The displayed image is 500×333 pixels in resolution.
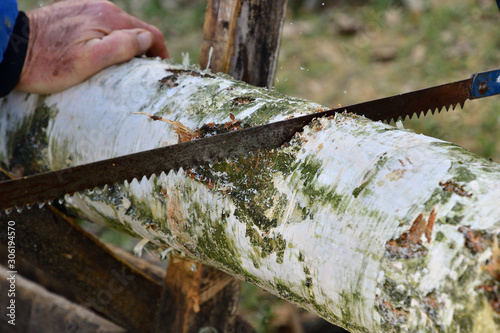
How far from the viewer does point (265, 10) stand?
6.43 feet

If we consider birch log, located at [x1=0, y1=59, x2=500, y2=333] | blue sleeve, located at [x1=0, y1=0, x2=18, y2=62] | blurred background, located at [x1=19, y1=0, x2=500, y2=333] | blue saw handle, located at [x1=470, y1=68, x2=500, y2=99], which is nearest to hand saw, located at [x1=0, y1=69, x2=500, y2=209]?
birch log, located at [x1=0, y1=59, x2=500, y2=333]

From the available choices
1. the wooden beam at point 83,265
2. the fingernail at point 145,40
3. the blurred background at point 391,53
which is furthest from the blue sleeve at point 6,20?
the blurred background at point 391,53

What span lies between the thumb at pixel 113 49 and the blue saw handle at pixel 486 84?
122 centimetres

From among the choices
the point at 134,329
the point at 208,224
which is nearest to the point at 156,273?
the point at 134,329

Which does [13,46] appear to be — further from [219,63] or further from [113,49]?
[219,63]

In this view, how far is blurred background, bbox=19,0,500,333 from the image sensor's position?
4.60m

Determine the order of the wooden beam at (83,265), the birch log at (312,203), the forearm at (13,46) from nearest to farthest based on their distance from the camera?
the birch log at (312,203)
the forearm at (13,46)
the wooden beam at (83,265)

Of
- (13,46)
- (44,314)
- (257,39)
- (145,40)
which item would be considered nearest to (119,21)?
(145,40)

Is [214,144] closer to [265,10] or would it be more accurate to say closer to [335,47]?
[265,10]

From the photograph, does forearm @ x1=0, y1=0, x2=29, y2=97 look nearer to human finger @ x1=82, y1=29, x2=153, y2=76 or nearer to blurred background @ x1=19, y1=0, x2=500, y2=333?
human finger @ x1=82, y1=29, x2=153, y2=76

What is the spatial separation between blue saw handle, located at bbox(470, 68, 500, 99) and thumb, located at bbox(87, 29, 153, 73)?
1216 millimetres

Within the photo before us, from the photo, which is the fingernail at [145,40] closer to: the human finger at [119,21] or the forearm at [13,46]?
the human finger at [119,21]

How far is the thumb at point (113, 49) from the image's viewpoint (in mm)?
1726

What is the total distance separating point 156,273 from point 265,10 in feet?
4.34
